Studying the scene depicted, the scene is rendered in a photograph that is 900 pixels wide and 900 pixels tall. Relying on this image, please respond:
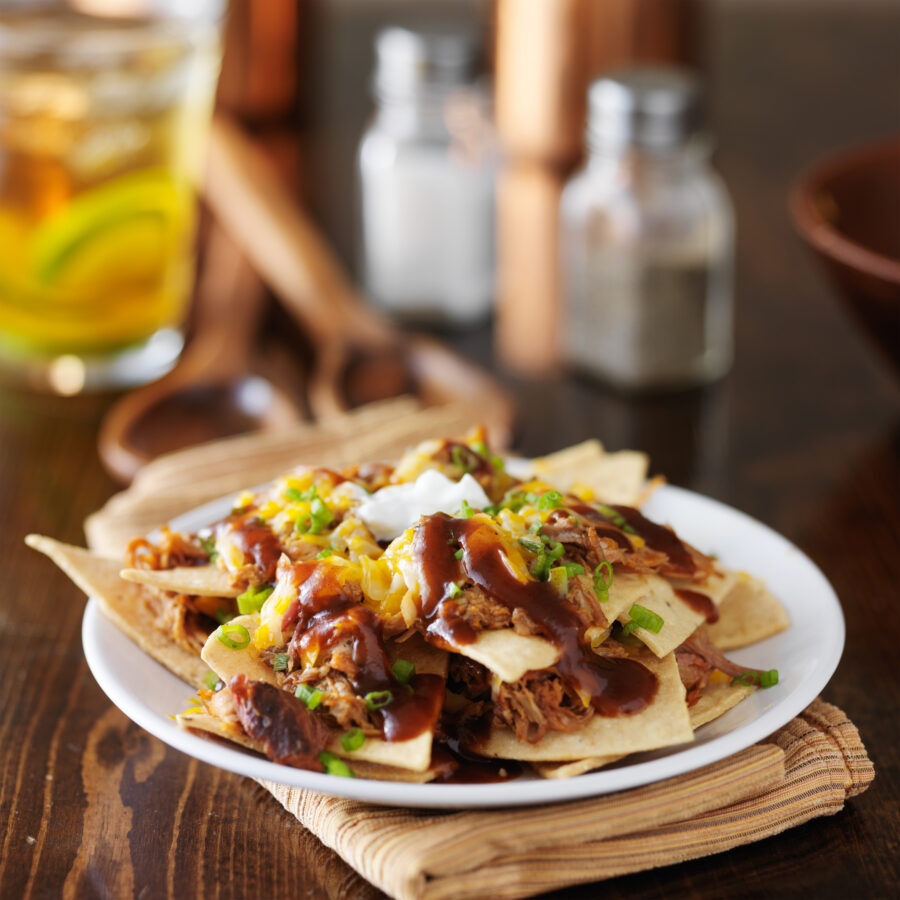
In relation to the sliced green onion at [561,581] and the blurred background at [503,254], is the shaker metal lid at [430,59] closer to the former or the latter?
the blurred background at [503,254]

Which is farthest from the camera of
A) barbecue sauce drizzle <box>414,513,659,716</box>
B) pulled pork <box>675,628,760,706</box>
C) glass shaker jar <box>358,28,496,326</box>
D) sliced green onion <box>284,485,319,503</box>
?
glass shaker jar <box>358,28,496,326</box>

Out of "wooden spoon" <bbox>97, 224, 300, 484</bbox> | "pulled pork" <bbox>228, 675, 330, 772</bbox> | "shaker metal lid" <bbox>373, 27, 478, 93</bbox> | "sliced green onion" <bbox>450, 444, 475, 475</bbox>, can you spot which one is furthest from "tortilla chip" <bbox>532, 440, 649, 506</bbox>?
"shaker metal lid" <bbox>373, 27, 478, 93</bbox>

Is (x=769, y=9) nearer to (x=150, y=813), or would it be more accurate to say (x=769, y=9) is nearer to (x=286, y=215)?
(x=286, y=215)

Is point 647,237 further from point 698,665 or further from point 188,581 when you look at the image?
point 188,581

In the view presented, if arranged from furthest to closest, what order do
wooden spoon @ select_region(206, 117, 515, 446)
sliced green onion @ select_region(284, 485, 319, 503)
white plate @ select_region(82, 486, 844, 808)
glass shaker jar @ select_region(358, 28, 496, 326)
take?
glass shaker jar @ select_region(358, 28, 496, 326)
wooden spoon @ select_region(206, 117, 515, 446)
sliced green onion @ select_region(284, 485, 319, 503)
white plate @ select_region(82, 486, 844, 808)

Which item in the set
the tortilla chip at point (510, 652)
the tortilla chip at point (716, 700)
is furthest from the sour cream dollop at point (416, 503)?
the tortilla chip at point (716, 700)

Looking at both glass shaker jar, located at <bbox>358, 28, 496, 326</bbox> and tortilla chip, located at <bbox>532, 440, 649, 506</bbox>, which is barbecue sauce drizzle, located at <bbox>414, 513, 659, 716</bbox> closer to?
tortilla chip, located at <bbox>532, 440, 649, 506</bbox>
